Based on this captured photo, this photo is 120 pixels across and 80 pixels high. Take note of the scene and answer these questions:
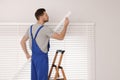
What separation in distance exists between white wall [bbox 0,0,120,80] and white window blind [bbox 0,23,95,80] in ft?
0.40

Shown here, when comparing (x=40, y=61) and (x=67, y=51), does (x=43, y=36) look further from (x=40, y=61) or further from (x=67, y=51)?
(x=67, y=51)

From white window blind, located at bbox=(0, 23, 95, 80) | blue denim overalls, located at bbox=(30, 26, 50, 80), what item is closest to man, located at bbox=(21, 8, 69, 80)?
blue denim overalls, located at bbox=(30, 26, 50, 80)

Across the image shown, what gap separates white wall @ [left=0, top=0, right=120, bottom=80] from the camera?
450 centimetres

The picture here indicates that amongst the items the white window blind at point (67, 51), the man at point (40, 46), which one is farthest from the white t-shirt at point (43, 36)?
the white window blind at point (67, 51)

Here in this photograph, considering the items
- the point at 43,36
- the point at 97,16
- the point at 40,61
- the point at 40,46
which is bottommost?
the point at 40,61

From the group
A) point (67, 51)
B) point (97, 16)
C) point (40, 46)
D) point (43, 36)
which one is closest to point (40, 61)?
point (40, 46)

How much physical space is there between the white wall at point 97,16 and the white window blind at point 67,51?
0.40ft

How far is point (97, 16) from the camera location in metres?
4.54

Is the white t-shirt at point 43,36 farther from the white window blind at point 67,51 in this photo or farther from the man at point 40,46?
the white window blind at point 67,51

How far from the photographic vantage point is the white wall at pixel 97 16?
14.8 feet

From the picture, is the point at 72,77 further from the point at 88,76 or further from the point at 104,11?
the point at 104,11

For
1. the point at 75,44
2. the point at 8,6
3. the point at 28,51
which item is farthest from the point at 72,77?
the point at 8,6

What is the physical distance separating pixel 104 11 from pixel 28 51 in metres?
1.43

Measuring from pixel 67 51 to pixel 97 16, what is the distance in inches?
30.4
